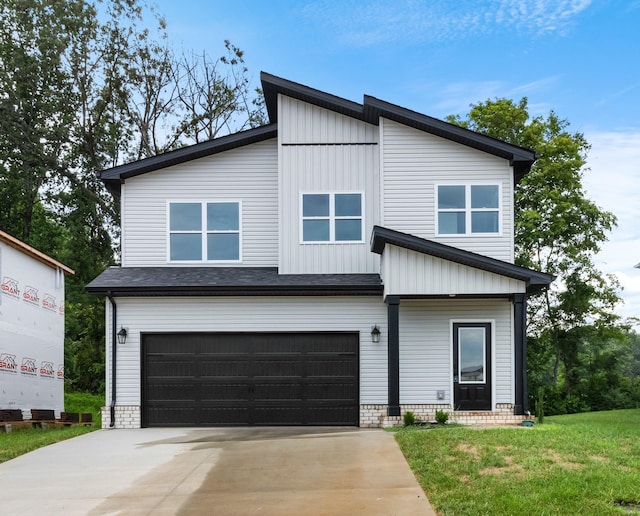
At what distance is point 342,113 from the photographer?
61.5 ft

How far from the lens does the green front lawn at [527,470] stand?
26.4 feet

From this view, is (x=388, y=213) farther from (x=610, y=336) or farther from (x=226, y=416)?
(x=610, y=336)

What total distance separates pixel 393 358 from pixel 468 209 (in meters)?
4.26

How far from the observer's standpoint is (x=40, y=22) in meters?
31.6

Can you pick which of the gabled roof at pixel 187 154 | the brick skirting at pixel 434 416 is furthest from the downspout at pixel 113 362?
the brick skirting at pixel 434 416

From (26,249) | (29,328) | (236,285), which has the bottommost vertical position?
(29,328)

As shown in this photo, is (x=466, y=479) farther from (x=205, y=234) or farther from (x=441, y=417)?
(x=205, y=234)

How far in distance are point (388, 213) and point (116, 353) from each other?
7.22 metres

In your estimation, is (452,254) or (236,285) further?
(236,285)

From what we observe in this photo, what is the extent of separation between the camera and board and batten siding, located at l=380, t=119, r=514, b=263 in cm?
1802

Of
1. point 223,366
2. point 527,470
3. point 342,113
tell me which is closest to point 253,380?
point 223,366

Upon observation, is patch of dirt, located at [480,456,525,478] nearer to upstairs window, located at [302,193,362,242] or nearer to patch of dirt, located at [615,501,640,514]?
patch of dirt, located at [615,501,640,514]

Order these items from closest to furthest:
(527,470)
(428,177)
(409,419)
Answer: (527,470) < (409,419) < (428,177)

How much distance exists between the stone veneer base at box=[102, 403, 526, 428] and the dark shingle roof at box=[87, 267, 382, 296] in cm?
269
